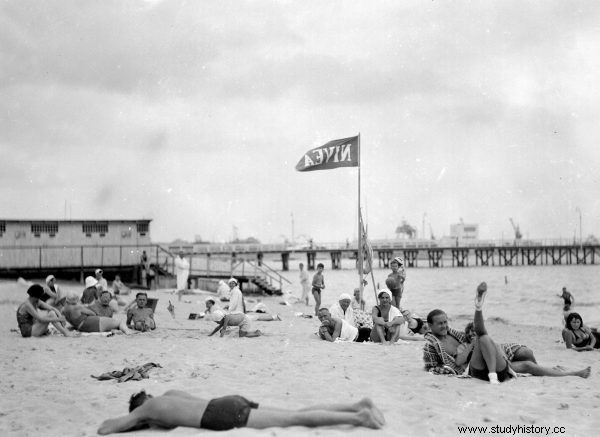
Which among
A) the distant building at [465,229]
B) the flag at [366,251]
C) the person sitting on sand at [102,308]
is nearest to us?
the person sitting on sand at [102,308]

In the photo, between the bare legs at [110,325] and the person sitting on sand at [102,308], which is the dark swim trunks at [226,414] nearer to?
the bare legs at [110,325]

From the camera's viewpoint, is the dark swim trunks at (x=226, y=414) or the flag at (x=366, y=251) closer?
the dark swim trunks at (x=226, y=414)

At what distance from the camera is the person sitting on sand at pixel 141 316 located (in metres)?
11.2

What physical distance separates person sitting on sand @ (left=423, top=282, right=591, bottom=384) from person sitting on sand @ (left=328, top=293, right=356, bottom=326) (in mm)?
3481

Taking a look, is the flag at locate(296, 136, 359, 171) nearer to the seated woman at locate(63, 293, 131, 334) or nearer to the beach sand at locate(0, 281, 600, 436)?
the beach sand at locate(0, 281, 600, 436)

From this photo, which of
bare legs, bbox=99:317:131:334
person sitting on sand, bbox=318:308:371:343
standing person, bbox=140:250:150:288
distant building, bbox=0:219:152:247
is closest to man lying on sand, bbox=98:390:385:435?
person sitting on sand, bbox=318:308:371:343

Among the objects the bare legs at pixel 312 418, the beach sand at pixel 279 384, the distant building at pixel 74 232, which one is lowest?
the beach sand at pixel 279 384

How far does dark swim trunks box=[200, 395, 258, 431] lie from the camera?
14.2 ft

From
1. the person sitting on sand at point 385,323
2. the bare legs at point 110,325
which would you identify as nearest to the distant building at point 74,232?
the bare legs at point 110,325

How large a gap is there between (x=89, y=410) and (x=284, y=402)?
1.87 metres

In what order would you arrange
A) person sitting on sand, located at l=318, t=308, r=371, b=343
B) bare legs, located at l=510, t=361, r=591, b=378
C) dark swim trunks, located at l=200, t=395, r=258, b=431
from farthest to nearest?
person sitting on sand, located at l=318, t=308, r=371, b=343, bare legs, located at l=510, t=361, r=591, b=378, dark swim trunks, located at l=200, t=395, r=258, b=431

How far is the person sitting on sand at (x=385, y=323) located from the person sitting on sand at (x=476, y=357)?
2534 millimetres

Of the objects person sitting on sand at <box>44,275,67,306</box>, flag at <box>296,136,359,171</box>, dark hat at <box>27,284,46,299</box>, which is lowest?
person sitting on sand at <box>44,275,67,306</box>

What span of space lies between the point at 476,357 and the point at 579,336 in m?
4.24
